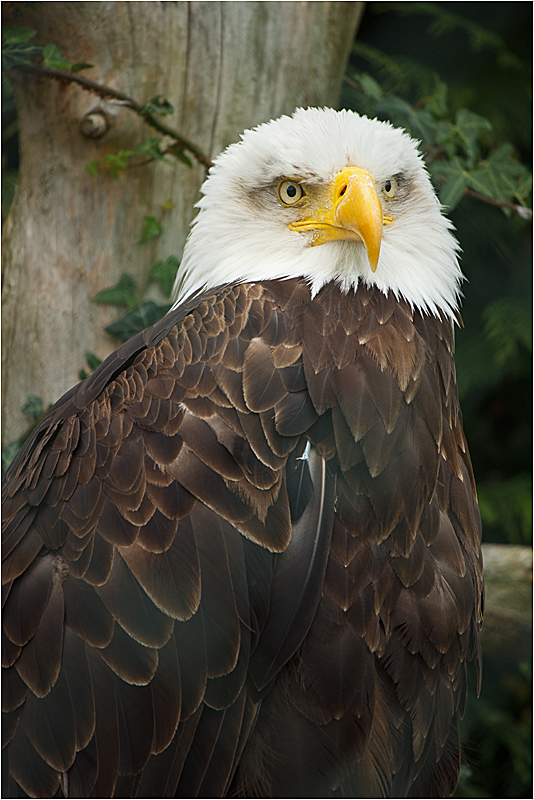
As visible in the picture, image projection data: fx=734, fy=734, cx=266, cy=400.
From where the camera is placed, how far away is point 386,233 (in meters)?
1.75


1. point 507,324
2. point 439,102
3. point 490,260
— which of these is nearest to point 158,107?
point 439,102

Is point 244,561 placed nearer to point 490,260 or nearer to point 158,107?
point 158,107

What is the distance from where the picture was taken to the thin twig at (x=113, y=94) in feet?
7.44

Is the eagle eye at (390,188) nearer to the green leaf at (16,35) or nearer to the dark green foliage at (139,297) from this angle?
the dark green foliage at (139,297)

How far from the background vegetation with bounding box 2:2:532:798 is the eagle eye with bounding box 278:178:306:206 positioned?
3.37 feet

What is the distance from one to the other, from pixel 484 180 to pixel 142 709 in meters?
1.93

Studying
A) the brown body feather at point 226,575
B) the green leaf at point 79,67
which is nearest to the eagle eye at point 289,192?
the brown body feather at point 226,575

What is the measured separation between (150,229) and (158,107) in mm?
381

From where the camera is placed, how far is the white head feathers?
5.54 feet

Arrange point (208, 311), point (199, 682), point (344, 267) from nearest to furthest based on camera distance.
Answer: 1. point (199, 682)
2. point (208, 311)
3. point (344, 267)

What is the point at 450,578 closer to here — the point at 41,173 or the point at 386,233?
the point at 386,233

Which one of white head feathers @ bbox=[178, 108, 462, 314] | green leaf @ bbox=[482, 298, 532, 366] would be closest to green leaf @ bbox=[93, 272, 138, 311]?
white head feathers @ bbox=[178, 108, 462, 314]

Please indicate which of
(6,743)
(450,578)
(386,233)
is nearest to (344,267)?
(386,233)

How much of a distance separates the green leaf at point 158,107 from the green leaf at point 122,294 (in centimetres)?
51
